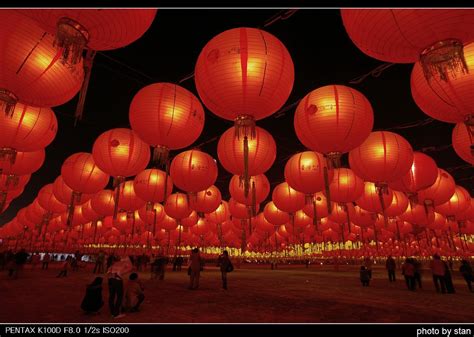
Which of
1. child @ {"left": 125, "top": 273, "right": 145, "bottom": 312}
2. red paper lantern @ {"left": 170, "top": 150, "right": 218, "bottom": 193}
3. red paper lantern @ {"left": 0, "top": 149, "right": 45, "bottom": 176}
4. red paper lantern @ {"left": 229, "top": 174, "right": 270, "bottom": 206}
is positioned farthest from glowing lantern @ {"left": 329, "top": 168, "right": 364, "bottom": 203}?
red paper lantern @ {"left": 0, "top": 149, "right": 45, "bottom": 176}

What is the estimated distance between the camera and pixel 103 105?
9273mm

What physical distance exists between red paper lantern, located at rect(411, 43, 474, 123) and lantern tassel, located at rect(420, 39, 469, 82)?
0.15 m

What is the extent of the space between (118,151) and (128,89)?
3632 mm

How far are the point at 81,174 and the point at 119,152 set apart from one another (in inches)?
67.6

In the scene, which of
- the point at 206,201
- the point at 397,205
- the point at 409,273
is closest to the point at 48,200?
the point at 206,201

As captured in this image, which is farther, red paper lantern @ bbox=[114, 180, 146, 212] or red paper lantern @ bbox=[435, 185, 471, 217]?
red paper lantern @ bbox=[435, 185, 471, 217]

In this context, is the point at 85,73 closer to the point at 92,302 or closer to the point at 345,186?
the point at 92,302

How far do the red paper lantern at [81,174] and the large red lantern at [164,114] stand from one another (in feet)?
9.23

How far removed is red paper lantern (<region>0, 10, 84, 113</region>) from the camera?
9.01 feet

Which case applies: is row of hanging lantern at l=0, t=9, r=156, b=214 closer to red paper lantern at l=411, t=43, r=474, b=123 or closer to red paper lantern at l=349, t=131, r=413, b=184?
red paper lantern at l=411, t=43, r=474, b=123

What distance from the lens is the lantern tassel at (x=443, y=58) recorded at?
2.66 metres

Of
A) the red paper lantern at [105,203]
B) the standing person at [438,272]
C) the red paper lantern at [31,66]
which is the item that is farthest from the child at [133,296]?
the standing person at [438,272]
